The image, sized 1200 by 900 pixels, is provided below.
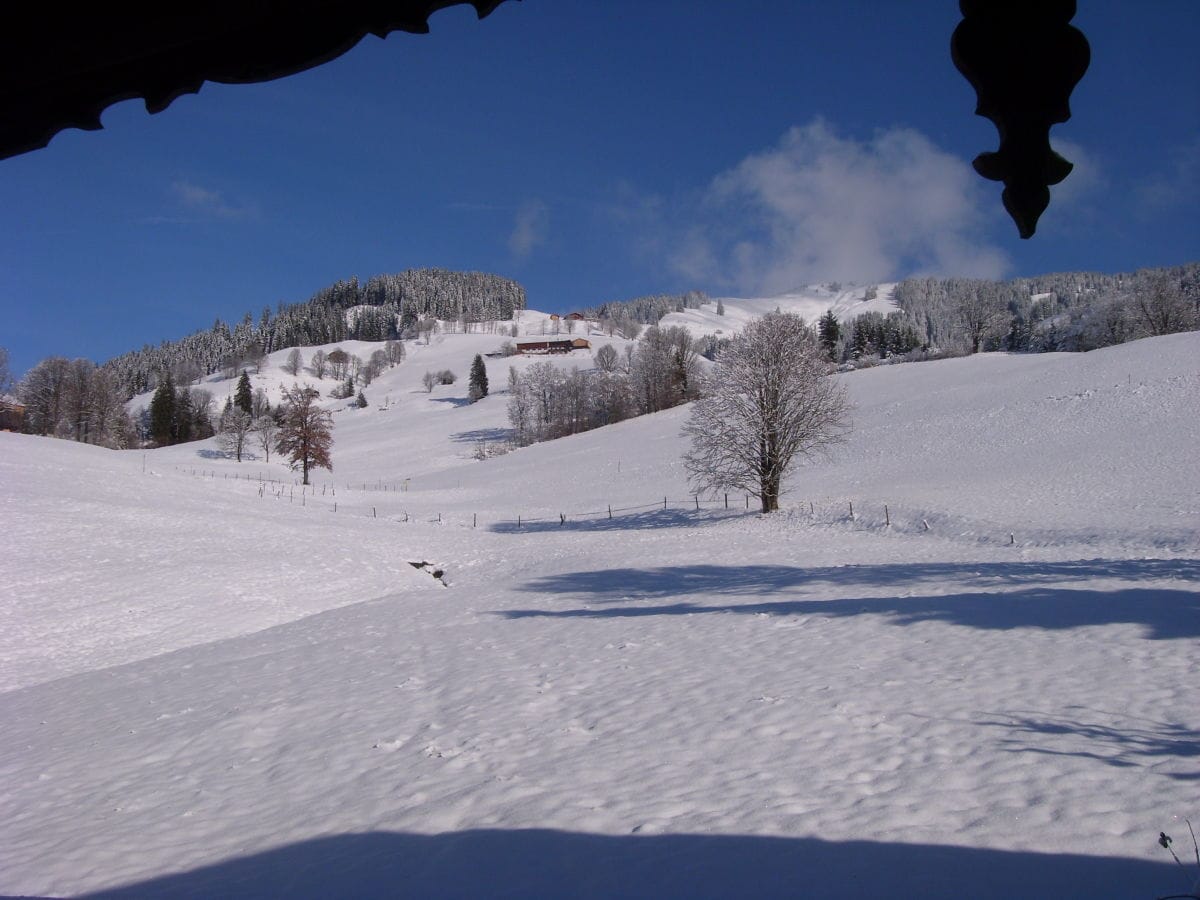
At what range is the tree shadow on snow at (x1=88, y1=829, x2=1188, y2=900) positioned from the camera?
5082 millimetres

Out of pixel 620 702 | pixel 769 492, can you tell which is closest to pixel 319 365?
pixel 769 492

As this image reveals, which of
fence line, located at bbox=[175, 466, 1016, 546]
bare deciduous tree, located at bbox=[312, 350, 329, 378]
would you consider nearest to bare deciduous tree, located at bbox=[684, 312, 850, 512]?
fence line, located at bbox=[175, 466, 1016, 546]

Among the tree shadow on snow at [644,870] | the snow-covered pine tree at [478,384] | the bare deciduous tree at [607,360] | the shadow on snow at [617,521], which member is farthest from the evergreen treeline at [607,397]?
the tree shadow on snow at [644,870]

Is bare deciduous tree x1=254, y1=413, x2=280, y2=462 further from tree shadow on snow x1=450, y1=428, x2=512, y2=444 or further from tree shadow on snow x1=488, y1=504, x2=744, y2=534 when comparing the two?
tree shadow on snow x1=488, y1=504, x2=744, y2=534

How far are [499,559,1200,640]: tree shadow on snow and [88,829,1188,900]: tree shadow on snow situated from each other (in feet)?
26.6

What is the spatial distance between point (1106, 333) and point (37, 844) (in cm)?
11279

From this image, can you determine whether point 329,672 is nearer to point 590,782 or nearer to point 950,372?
point 590,782

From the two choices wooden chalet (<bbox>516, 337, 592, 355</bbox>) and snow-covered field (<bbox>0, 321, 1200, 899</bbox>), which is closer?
snow-covered field (<bbox>0, 321, 1200, 899</bbox>)

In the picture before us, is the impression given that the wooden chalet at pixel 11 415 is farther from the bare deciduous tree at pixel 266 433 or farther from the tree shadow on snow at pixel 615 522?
the tree shadow on snow at pixel 615 522

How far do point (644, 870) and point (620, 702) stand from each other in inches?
187

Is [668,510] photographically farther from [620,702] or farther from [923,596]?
[620,702]

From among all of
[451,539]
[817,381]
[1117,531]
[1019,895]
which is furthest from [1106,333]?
[1019,895]

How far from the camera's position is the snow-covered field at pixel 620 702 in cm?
596

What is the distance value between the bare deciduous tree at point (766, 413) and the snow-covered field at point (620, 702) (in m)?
3.52
